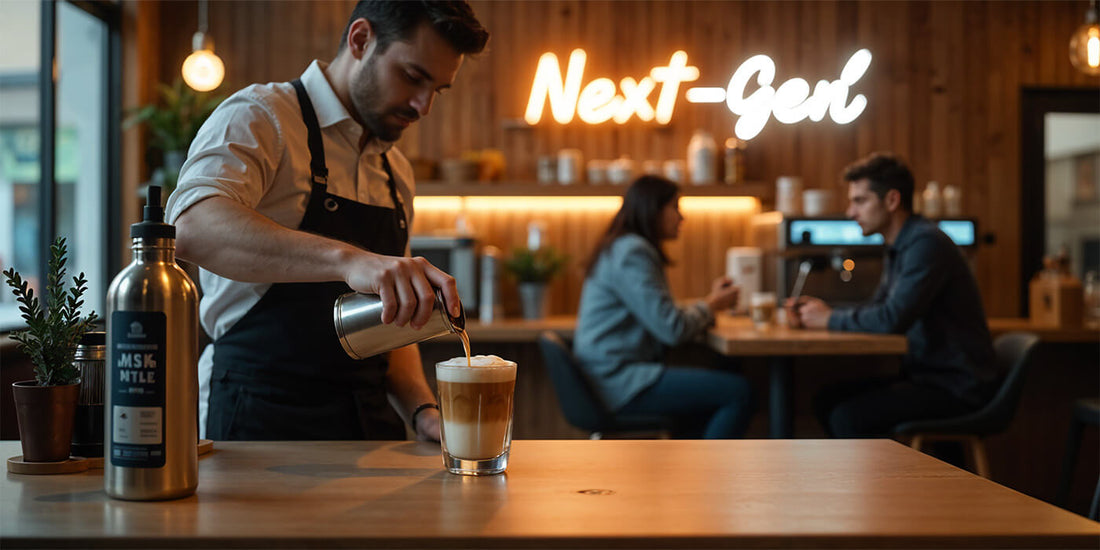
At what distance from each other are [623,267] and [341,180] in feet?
6.18

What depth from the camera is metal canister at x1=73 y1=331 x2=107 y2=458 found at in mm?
1247

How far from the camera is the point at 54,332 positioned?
1225mm

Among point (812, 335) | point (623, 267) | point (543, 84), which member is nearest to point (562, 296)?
point (543, 84)

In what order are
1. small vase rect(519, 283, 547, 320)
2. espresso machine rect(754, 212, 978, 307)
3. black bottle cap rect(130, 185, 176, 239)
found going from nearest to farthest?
black bottle cap rect(130, 185, 176, 239) → espresso machine rect(754, 212, 978, 307) → small vase rect(519, 283, 547, 320)

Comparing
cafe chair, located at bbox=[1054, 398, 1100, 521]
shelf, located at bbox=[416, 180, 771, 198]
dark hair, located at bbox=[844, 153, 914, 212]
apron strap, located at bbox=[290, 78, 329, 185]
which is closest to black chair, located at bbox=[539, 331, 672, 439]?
dark hair, located at bbox=[844, 153, 914, 212]

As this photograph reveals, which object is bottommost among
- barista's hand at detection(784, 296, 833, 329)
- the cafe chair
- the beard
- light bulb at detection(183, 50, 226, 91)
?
the cafe chair

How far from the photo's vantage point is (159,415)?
1026 mm

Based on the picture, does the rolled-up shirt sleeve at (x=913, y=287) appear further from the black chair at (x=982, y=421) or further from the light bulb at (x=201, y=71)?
the light bulb at (x=201, y=71)

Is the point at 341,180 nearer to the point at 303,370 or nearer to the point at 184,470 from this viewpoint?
the point at 303,370

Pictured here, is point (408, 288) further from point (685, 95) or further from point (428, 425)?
point (685, 95)

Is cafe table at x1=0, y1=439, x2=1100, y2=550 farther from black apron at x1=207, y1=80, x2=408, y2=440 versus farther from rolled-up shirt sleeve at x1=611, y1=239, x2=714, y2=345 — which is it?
rolled-up shirt sleeve at x1=611, y1=239, x2=714, y2=345

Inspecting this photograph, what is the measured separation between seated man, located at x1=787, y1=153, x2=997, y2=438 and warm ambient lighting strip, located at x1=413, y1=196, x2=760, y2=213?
5.06ft


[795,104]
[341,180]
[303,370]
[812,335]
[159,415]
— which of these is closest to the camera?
[159,415]

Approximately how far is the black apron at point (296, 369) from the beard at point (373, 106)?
10 cm
